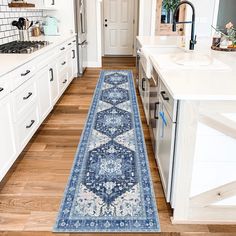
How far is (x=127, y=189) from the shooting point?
2.06 meters

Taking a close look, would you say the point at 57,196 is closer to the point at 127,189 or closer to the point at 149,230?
the point at 127,189

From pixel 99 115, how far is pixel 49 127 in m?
0.68

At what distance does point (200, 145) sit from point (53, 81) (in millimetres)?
2503

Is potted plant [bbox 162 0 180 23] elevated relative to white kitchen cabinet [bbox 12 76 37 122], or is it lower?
elevated

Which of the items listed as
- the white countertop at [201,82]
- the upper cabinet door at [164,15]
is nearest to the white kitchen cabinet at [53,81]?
the white countertop at [201,82]

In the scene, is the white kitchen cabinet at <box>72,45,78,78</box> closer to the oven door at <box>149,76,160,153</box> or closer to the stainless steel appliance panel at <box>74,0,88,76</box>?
the stainless steel appliance panel at <box>74,0,88,76</box>

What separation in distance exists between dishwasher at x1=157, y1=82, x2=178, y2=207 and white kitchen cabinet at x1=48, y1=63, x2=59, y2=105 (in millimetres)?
1847

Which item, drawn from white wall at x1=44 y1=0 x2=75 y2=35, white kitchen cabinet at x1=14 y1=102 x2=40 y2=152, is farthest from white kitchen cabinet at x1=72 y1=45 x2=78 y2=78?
white kitchen cabinet at x1=14 y1=102 x2=40 y2=152

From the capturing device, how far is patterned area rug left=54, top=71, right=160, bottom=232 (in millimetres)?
1738

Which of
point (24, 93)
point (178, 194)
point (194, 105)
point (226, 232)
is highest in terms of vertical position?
point (194, 105)

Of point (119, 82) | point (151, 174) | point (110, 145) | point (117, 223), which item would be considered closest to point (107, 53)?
point (119, 82)

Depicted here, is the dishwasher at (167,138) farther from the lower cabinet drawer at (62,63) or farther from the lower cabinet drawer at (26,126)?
the lower cabinet drawer at (62,63)

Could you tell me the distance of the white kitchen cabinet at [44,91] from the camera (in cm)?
297

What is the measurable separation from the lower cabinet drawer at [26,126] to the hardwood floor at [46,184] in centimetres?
18
